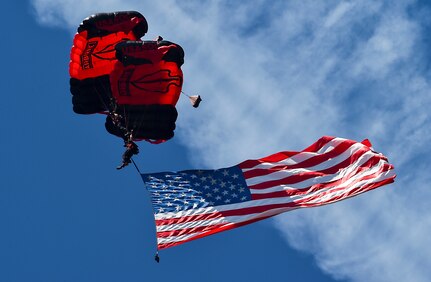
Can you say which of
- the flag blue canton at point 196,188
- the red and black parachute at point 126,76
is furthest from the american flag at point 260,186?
the red and black parachute at point 126,76

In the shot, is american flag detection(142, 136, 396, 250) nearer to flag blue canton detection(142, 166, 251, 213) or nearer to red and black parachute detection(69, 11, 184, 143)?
flag blue canton detection(142, 166, 251, 213)

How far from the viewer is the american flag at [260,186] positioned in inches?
1426

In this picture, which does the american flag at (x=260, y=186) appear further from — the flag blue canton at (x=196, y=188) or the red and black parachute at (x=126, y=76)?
the red and black parachute at (x=126, y=76)

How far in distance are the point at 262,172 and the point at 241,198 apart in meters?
1.57

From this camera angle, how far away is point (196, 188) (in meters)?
38.3

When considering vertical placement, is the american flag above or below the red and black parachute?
below

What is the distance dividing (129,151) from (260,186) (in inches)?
194

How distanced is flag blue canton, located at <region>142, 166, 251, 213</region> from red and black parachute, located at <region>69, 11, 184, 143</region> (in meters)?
2.01

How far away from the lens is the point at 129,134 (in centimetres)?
3894

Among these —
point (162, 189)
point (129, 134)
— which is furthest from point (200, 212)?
point (129, 134)

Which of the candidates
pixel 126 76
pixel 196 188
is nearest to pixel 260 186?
pixel 196 188

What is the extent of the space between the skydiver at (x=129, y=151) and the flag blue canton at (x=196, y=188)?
834 mm

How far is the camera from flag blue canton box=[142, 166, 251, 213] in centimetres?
3731

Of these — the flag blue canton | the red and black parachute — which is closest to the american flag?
the flag blue canton
